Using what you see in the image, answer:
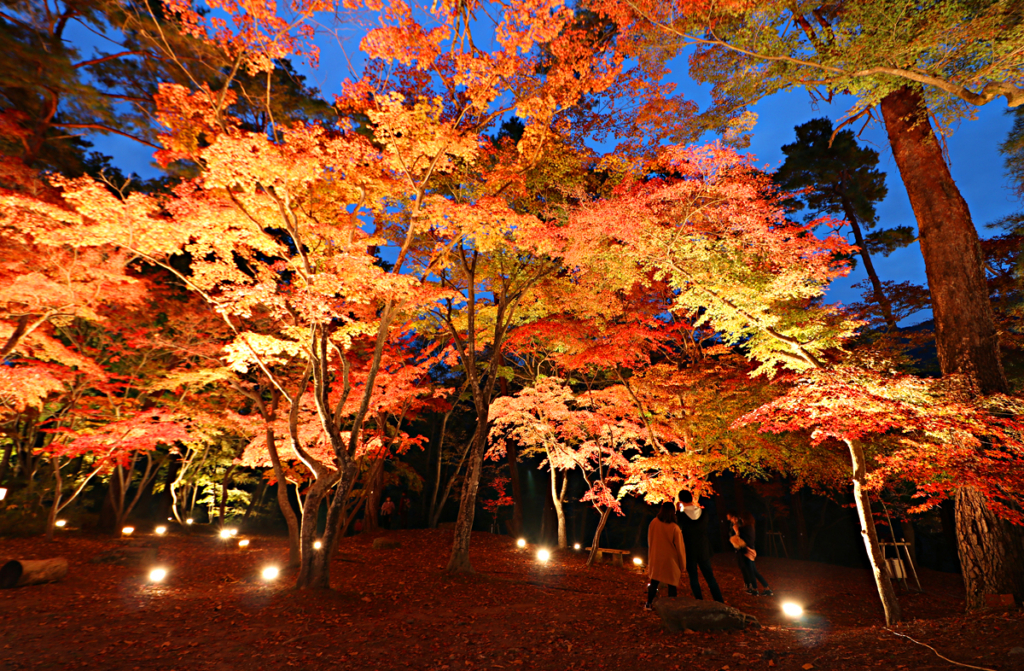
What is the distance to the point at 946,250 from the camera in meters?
6.77

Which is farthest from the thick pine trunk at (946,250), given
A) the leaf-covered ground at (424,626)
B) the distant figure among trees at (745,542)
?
the distant figure among trees at (745,542)

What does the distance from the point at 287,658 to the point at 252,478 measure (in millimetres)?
17527

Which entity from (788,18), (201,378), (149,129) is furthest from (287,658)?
(788,18)

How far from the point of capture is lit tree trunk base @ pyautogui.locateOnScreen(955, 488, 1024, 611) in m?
5.79

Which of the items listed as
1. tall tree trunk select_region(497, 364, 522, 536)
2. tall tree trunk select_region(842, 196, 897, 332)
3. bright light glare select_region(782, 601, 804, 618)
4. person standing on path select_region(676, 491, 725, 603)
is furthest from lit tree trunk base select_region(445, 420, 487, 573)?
tall tree trunk select_region(842, 196, 897, 332)

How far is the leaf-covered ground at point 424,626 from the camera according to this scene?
4.51 metres

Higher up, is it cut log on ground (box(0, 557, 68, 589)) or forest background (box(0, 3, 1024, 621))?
forest background (box(0, 3, 1024, 621))

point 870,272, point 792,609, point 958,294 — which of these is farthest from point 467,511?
point 870,272

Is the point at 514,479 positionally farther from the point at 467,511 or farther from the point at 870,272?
the point at 870,272

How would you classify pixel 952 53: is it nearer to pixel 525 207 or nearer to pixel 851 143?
pixel 525 207

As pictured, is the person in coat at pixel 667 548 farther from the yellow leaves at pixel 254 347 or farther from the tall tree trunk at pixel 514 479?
the tall tree trunk at pixel 514 479

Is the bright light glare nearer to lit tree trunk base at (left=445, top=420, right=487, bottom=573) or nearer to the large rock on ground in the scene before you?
the large rock on ground

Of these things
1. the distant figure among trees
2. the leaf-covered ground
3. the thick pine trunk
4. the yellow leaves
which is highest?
the thick pine trunk

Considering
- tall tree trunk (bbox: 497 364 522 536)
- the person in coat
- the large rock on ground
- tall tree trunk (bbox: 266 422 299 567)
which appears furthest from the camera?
tall tree trunk (bbox: 497 364 522 536)
